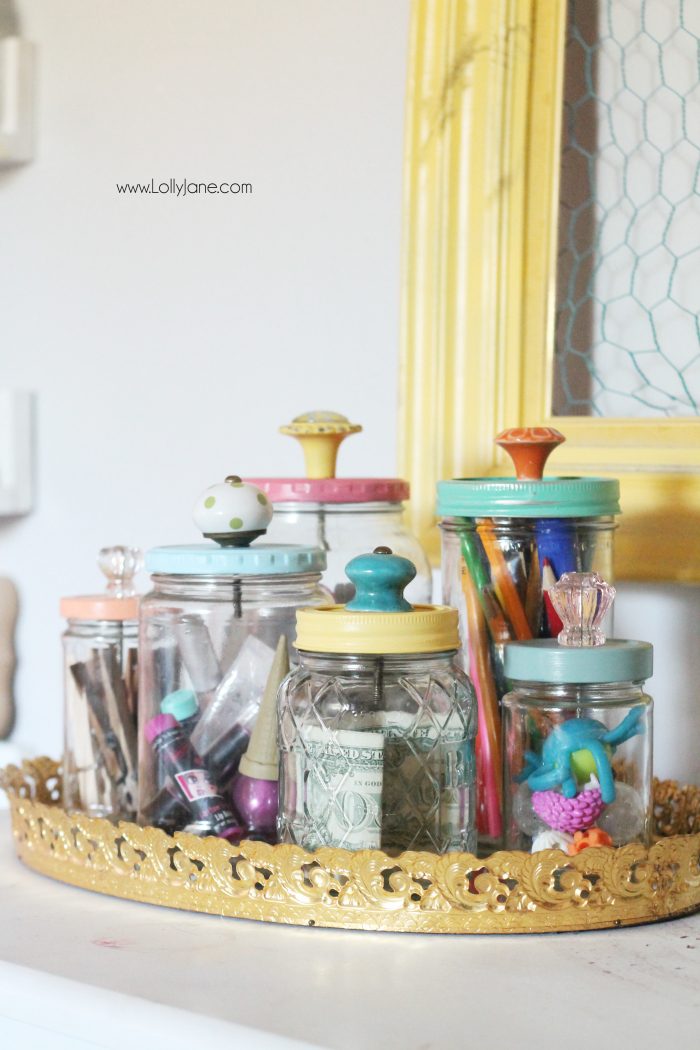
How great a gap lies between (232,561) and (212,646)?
7cm

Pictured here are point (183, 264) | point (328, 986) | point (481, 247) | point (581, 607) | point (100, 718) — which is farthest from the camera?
point (183, 264)

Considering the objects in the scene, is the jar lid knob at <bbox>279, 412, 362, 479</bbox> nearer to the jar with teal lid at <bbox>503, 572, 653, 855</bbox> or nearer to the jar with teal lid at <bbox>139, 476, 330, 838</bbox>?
the jar with teal lid at <bbox>139, 476, 330, 838</bbox>

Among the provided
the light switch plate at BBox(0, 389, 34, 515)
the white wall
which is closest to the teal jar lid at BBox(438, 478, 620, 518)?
the white wall

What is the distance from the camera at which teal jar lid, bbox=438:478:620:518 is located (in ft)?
2.21

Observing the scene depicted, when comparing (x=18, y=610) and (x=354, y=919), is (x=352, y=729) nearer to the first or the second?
(x=354, y=919)

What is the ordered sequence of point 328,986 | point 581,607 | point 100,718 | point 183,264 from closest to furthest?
point 328,986 → point 581,607 → point 100,718 → point 183,264

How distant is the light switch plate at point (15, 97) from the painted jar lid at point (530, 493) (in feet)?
2.24

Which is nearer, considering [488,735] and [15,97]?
[488,735]

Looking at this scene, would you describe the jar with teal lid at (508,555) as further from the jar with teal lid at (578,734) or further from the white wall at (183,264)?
the white wall at (183,264)

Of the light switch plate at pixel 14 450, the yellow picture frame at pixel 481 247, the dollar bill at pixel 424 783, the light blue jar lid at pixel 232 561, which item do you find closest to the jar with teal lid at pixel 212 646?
the light blue jar lid at pixel 232 561

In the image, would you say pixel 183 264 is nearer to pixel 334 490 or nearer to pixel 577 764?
pixel 334 490

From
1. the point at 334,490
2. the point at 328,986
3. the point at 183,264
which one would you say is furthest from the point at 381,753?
the point at 183,264

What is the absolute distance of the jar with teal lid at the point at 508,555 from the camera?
2.23ft

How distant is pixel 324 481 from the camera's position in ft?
2.61
